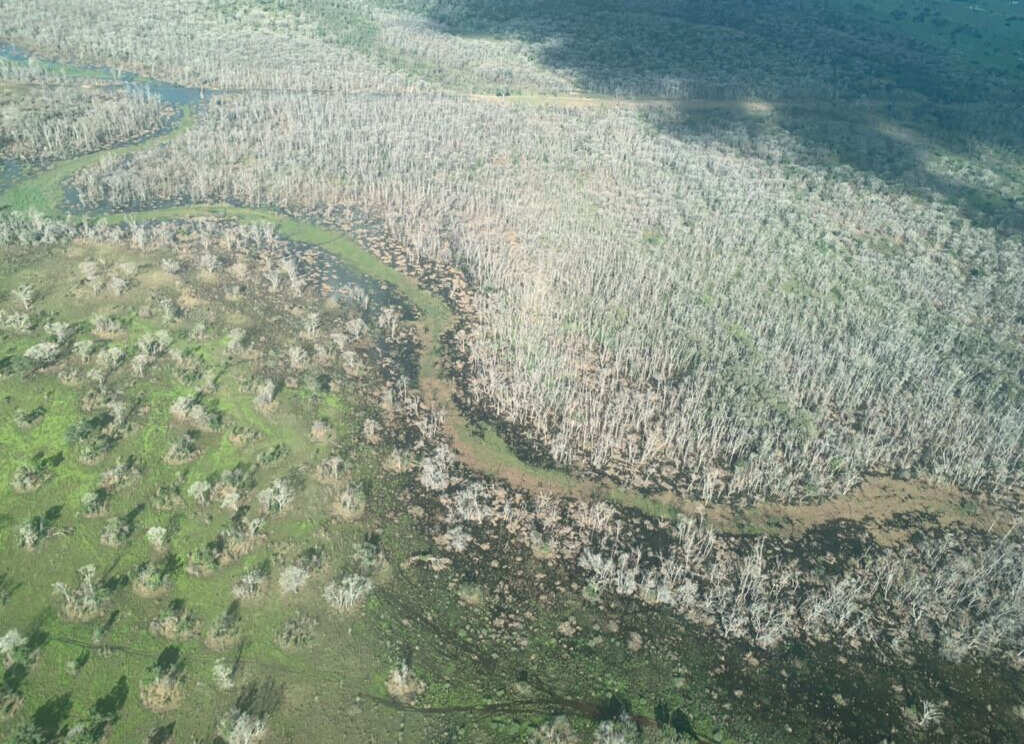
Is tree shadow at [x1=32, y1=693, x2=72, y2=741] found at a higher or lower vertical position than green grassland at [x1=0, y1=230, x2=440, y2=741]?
lower

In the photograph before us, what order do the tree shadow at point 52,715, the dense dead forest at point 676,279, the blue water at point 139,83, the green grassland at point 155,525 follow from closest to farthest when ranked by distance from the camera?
the tree shadow at point 52,715, the green grassland at point 155,525, the dense dead forest at point 676,279, the blue water at point 139,83

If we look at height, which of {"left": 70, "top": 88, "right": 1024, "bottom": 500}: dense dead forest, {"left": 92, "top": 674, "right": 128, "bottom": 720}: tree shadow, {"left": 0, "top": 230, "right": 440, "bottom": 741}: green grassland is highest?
{"left": 70, "top": 88, "right": 1024, "bottom": 500}: dense dead forest

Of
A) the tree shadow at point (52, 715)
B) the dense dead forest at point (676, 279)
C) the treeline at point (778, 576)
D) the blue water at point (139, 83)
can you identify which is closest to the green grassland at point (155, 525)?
the tree shadow at point (52, 715)

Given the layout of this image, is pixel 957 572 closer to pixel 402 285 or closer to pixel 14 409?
pixel 402 285

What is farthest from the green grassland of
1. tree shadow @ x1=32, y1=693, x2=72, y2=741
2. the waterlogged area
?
the waterlogged area

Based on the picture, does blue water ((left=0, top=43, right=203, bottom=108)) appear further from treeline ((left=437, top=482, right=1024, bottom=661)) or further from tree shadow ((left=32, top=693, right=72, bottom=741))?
tree shadow ((left=32, top=693, right=72, bottom=741))

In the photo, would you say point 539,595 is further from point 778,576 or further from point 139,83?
point 139,83

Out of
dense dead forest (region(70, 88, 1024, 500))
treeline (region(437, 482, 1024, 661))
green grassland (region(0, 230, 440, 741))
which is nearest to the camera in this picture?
green grassland (region(0, 230, 440, 741))

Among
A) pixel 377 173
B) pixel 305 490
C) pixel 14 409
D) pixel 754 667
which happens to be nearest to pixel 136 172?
pixel 377 173

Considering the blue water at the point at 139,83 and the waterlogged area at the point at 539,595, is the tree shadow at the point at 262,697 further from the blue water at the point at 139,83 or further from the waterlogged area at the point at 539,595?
the blue water at the point at 139,83

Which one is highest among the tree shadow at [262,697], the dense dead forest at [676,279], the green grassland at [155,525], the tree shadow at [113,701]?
the dense dead forest at [676,279]
